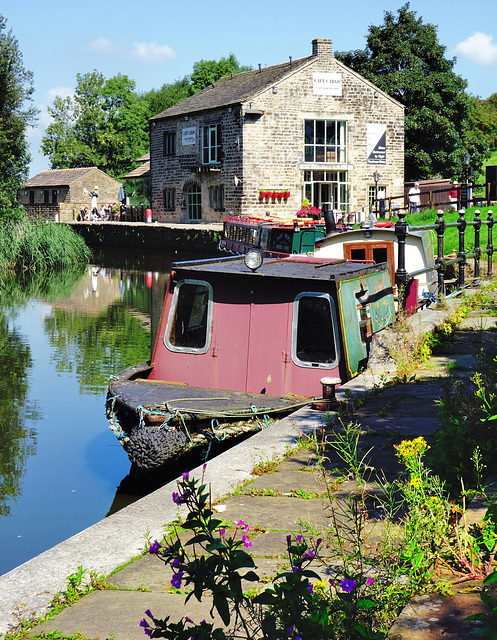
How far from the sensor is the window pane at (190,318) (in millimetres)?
8539

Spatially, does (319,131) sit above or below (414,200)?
above

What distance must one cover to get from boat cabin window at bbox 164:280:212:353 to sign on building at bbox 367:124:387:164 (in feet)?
114

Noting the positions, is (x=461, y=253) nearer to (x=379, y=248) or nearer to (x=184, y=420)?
(x=379, y=248)

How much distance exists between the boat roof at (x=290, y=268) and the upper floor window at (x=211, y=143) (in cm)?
3227

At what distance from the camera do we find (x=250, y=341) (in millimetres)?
8266

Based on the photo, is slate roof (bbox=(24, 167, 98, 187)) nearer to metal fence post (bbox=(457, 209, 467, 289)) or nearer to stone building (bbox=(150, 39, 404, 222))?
stone building (bbox=(150, 39, 404, 222))

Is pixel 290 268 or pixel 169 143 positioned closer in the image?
pixel 290 268

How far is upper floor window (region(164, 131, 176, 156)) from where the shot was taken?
149ft

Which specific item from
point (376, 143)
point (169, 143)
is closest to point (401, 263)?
point (376, 143)

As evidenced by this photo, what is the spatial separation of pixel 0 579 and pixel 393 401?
3495 mm

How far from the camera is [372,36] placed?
46.2 meters

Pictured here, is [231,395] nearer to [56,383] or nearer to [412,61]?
[56,383]

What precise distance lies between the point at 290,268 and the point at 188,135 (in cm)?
3634

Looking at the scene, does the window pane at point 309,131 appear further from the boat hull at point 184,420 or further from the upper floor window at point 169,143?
the boat hull at point 184,420
